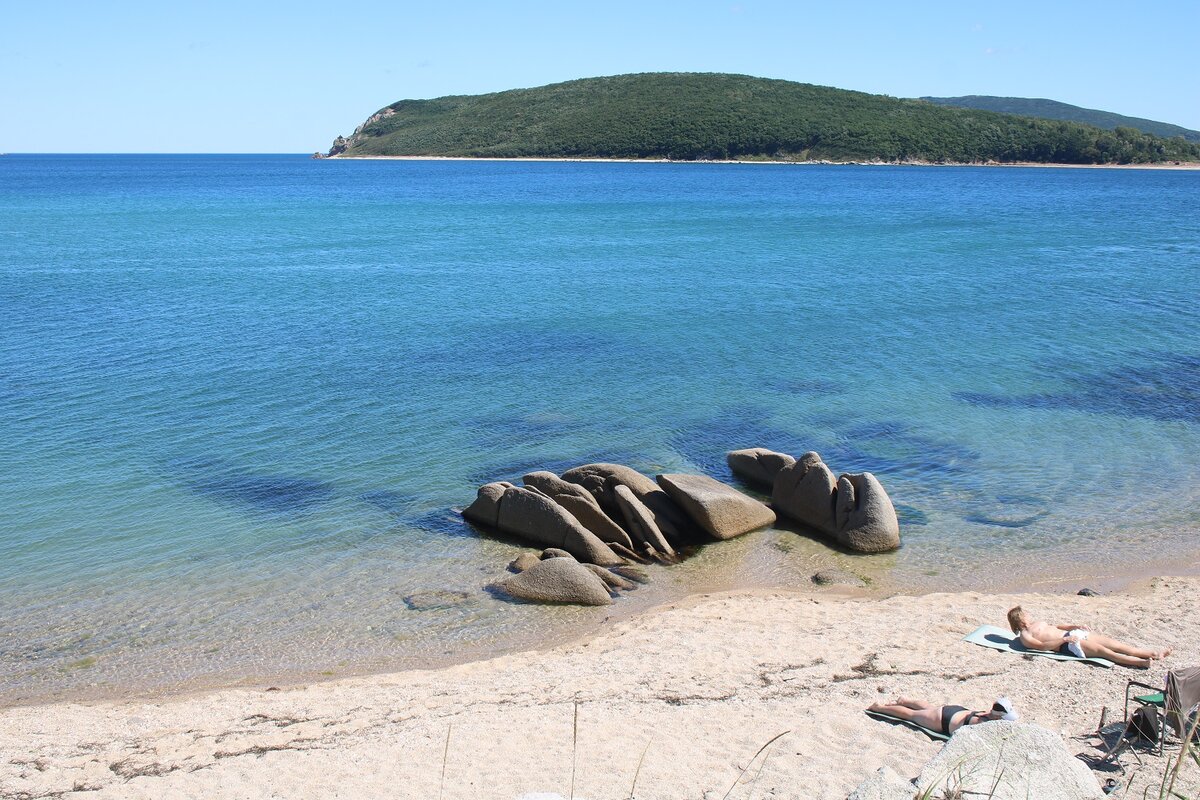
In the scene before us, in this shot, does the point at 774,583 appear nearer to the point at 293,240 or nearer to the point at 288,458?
the point at 288,458

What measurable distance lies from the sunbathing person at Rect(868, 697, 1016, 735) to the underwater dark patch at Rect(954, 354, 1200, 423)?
1480 cm

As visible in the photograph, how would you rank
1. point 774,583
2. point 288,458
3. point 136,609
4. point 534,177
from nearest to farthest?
point 136,609, point 774,583, point 288,458, point 534,177

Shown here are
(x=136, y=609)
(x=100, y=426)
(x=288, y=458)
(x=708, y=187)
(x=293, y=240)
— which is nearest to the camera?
(x=136, y=609)

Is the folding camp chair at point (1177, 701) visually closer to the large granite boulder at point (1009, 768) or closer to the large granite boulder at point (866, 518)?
the large granite boulder at point (1009, 768)

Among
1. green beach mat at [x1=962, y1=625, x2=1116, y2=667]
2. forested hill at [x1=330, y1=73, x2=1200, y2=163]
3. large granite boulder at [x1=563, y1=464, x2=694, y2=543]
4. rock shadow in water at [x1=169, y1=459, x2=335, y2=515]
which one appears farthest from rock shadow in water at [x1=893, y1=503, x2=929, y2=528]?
forested hill at [x1=330, y1=73, x2=1200, y2=163]

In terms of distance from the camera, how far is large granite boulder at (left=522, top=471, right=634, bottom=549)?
49.6 ft

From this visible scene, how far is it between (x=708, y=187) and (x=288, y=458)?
90967 mm

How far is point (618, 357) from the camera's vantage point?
87.7ft

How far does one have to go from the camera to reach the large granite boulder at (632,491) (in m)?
15.5

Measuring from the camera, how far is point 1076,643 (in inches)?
421

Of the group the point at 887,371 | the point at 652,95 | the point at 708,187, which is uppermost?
A: the point at 652,95

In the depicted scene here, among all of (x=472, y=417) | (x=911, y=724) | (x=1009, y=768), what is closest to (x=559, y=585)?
(x=911, y=724)

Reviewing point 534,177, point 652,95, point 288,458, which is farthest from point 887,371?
point 652,95

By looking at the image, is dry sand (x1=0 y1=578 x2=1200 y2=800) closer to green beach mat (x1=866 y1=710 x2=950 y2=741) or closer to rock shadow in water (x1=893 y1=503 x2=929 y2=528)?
green beach mat (x1=866 y1=710 x2=950 y2=741)
